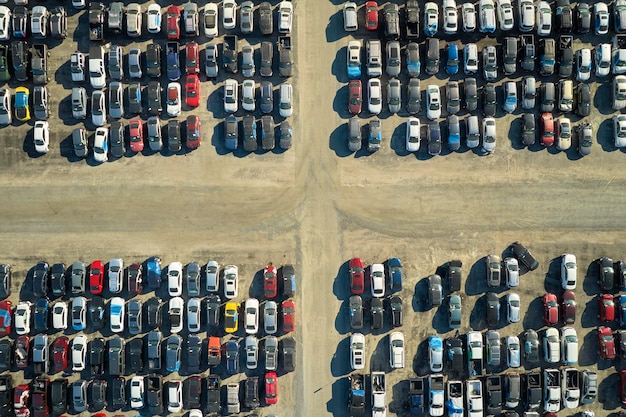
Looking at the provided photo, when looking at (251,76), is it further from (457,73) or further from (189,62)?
(457,73)

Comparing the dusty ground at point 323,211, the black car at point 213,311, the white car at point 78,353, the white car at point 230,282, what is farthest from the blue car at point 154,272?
the white car at point 78,353

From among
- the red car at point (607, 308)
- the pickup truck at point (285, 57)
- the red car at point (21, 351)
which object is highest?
the pickup truck at point (285, 57)

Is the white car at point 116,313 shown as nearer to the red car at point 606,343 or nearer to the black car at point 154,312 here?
the black car at point 154,312

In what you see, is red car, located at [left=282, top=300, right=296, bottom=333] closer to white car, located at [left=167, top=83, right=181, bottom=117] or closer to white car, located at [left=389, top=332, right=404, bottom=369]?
white car, located at [left=389, top=332, right=404, bottom=369]

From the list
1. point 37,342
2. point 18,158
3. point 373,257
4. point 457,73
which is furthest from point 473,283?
point 18,158

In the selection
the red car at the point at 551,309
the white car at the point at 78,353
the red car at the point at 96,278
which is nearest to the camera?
the white car at the point at 78,353

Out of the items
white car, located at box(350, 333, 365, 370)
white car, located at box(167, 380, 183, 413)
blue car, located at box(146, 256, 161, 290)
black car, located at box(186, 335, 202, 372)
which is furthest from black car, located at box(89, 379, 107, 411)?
white car, located at box(350, 333, 365, 370)

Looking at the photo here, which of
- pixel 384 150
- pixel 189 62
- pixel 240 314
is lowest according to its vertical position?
pixel 240 314

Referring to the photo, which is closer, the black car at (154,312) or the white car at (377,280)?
the black car at (154,312)
